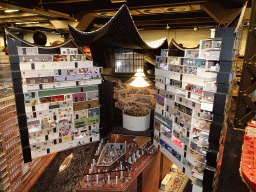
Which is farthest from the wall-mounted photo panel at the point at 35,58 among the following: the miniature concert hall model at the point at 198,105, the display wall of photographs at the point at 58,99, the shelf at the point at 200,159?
the shelf at the point at 200,159

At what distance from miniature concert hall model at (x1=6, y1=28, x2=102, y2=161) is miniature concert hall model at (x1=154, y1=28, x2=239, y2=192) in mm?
2189

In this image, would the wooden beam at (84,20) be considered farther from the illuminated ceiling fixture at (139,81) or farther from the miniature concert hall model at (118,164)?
the miniature concert hall model at (118,164)

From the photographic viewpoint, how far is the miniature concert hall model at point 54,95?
4758 millimetres

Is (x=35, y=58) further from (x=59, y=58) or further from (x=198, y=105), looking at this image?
(x=198, y=105)

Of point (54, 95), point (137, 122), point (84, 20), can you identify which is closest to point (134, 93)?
point (137, 122)

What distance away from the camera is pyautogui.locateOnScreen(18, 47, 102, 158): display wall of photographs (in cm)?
490

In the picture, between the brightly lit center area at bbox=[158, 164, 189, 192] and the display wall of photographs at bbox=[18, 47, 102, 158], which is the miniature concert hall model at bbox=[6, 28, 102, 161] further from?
the brightly lit center area at bbox=[158, 164, 189, 192]

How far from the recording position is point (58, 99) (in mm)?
5332

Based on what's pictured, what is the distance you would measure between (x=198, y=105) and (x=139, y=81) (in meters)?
2.97

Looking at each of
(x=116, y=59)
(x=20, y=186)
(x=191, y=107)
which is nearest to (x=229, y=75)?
(x=191, y=107)

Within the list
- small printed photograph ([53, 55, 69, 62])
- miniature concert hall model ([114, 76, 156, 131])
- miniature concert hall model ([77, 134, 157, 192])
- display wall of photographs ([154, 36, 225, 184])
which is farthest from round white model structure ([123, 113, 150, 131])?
small printed photograph ([53, 55, 69, 62])

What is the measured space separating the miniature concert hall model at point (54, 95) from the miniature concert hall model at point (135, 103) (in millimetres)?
1336

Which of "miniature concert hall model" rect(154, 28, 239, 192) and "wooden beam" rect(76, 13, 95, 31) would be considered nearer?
"miniature concert hall model" rect(154, 28, 239, 192)

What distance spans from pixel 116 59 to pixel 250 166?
5.35 m
